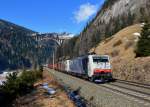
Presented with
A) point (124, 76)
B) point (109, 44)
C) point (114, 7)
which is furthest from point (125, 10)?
point (124, 76)

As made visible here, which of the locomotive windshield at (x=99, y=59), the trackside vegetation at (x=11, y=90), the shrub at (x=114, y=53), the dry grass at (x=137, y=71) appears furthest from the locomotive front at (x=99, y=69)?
the shrub at (x=114, y=53)

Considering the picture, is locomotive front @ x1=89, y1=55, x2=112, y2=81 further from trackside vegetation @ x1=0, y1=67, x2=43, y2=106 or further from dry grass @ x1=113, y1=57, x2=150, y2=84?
trackside vegetation @ x1=0, y1=67, x2=43, y2=106

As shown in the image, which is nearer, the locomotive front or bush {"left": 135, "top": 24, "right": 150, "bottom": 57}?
the locomotive front

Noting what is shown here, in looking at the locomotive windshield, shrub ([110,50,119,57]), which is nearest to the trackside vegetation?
the locomotive windshield

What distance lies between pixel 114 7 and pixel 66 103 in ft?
479

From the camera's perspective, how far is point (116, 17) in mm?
154375

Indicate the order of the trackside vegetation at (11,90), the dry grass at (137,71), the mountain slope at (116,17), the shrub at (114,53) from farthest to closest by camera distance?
the mountain slope at (116,17), the shrub at (114,53), the dry grass at (137,71), the trackside vegetation at (11,90)

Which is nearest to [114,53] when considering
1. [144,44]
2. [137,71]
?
[144,44]

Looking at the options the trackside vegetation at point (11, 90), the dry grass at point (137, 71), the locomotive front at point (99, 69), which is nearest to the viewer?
the trackside vegetation at point (11, 90)

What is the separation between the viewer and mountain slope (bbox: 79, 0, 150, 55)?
131 meters

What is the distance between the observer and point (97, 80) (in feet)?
Answer: 126

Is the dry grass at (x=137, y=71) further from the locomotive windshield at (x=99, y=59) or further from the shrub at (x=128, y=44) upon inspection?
the shrub at (x=128, y=44)

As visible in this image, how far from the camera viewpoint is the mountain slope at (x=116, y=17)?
5162 inches

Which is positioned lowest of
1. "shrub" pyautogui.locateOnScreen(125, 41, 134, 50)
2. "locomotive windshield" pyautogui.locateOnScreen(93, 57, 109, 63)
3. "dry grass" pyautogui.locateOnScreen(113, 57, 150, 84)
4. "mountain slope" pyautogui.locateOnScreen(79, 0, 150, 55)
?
"dry grass" pyautogui.locateOnScreen(113, 57, 150, 84)
